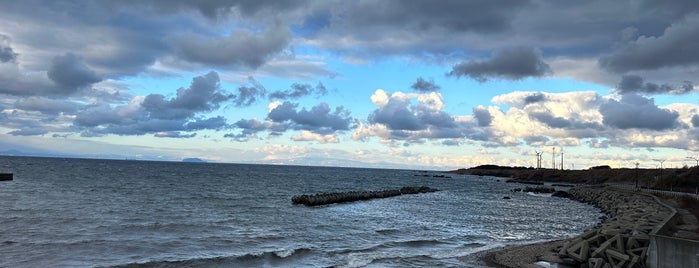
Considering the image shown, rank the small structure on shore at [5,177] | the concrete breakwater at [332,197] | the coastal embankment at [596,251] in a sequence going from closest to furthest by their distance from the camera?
the coastal embankment at [596,251] → the concrete breakwater at [332,197] → the small structure on shore at [5,177]

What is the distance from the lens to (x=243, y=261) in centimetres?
2267

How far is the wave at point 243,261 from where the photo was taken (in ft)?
70.5

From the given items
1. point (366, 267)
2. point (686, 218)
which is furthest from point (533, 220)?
point (366, 267)

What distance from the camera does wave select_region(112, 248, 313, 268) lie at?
21484 millimetres

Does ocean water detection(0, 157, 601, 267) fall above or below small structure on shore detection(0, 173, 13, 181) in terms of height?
below

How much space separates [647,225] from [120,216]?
35958 mm

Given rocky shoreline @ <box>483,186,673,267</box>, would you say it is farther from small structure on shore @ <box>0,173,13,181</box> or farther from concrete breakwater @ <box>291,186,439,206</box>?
small structure on shore @ <box>0,173,13,181</box>

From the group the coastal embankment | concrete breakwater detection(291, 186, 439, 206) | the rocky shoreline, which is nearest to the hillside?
concrete breakwater detection(291, 186, 439, 206)

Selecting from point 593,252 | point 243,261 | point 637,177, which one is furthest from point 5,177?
point 637,177

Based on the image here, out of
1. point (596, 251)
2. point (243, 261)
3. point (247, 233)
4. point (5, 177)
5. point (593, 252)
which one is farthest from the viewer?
point (5, 177)

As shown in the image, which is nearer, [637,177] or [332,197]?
[332,197]

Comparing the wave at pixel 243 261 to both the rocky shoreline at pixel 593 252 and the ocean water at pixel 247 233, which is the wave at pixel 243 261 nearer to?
the ocean water at pixel 247 233

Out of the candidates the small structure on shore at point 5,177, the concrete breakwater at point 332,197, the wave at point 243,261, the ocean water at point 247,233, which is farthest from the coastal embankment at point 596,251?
the small structure on shore at point 5,177

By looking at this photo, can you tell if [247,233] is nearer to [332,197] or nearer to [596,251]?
[596,251]
